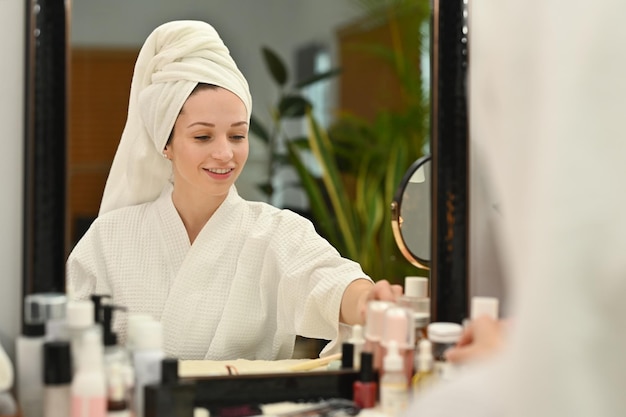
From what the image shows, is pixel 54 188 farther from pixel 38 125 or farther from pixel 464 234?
pixel 464 234

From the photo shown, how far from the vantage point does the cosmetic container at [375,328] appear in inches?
36.6

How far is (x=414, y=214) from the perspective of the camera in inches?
39.4

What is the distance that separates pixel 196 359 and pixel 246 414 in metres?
0.09

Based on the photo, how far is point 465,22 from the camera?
0.96m

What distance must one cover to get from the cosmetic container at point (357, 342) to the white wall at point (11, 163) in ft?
1.27

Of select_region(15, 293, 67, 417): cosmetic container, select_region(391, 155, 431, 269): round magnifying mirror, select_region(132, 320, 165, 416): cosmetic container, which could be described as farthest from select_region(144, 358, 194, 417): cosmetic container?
select_region(391, 155, 431, 269): round magnifying mirror

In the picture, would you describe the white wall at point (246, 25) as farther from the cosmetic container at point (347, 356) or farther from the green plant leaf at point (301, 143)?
the cosmetic container at point (347, 356)

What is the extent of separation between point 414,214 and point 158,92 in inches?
13.8

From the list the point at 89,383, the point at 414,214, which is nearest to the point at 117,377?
the point at 89,383

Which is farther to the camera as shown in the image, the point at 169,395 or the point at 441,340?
the point at 441,340

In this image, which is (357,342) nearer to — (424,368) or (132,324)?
(424,368)

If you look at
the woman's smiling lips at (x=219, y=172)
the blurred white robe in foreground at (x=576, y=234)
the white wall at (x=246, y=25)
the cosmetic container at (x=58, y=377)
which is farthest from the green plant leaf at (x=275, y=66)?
the blurred white robe in foreground at (x=576, y=234)

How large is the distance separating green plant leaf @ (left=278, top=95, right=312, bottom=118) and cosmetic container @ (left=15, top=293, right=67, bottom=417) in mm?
330

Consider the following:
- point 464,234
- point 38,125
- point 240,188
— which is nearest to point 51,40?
point 38,125
